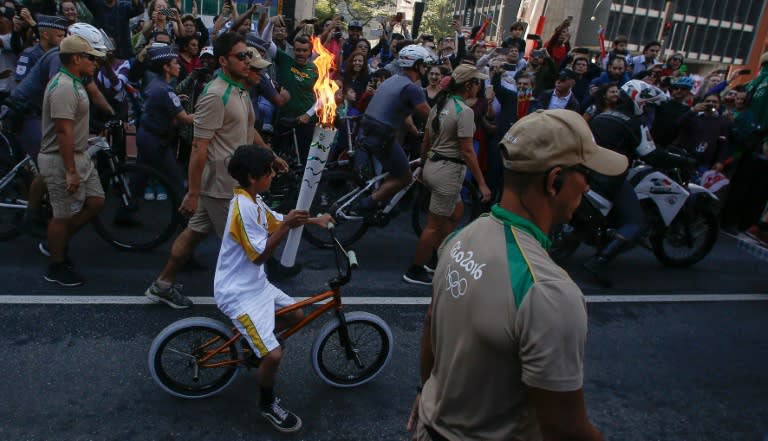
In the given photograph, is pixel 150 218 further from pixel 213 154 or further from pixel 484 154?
pixel 484 154

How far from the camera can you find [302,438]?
331 cm

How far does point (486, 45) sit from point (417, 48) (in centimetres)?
454

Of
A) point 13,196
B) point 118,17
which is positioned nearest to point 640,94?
point 13,196

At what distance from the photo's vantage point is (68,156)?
4.62m

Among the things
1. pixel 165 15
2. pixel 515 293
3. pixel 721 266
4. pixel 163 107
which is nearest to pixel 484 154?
pixel 721 266

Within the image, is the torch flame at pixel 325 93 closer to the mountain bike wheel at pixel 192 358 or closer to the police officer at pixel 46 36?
the mountain bike wheel at pixel 192 358

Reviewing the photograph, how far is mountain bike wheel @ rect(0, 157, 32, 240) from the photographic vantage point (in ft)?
18.8

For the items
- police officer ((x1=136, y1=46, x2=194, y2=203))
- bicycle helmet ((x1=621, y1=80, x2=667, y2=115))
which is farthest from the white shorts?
bicycle helmet ((x1=621, y1=80, x2=667, y2=115))

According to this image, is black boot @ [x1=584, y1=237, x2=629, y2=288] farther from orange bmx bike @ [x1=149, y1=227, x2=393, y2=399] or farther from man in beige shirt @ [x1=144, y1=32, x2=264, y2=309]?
man in beige shirt @ [x1=144, y1=32, x2=264, y2=309]

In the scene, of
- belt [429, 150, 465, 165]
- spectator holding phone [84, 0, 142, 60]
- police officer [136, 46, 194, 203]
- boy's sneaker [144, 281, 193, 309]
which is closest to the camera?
boy's sneaker [144, 281, 193, 309]

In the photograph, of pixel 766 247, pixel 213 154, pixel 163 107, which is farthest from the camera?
pixel 163 107

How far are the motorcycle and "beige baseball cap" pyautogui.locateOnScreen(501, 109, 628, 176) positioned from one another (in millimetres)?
4368

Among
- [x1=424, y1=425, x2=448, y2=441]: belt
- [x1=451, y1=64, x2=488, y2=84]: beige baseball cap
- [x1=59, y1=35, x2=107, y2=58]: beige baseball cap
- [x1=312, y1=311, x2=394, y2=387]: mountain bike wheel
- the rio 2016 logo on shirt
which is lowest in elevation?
[x1=312, y1=311, x2=394, y2=387]: mountain bike wheel

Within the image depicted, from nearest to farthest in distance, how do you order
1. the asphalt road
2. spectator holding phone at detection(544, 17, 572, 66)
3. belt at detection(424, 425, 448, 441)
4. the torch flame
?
1. belt at detection(424, 425, 448, 441)
2. the asphalt road
3. the torch flame
4. spectator holding phone at detection(544, 17, 572, 66)
